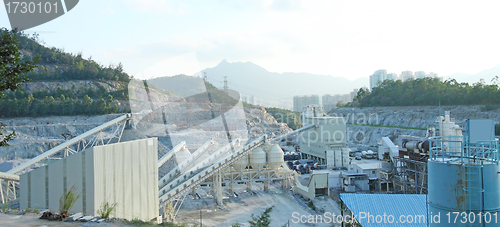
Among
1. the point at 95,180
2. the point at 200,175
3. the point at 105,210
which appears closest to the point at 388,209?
the point at 105,210

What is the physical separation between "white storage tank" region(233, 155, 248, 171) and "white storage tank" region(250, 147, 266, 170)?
1.73 feet

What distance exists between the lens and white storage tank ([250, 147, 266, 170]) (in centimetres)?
2644

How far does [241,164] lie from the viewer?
26062mm

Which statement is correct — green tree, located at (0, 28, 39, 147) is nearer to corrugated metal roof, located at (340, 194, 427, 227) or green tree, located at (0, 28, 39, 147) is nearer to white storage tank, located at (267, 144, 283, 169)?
corrugated metal roof, located at (340, 194, 427, 227)

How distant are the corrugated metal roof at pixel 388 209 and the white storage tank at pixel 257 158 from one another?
43.1ft

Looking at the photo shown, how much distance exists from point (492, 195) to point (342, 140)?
2735 cm

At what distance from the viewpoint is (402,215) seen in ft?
39.8

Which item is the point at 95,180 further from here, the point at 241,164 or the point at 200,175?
the point at 241,164

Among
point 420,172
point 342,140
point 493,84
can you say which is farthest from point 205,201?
point 493,84

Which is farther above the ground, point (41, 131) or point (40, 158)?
point (41, 131)

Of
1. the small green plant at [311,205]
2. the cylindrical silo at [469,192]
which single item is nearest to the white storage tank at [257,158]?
the small green plant at [311,205]

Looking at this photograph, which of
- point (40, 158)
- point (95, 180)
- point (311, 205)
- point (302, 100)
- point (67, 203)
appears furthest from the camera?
point (302, 100)

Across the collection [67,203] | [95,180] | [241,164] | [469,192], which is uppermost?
[469,192]

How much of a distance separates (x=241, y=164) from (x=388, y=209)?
1473 centimetres
